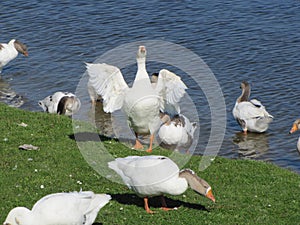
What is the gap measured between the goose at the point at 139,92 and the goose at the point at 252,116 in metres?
4.01

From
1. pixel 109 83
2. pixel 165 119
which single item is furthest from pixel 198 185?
pixel 165 119

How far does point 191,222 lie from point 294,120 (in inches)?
361

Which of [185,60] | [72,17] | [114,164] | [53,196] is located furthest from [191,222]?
[72,17]

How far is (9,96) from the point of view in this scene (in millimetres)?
20469

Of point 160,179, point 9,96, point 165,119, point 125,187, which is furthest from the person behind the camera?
point 9,96

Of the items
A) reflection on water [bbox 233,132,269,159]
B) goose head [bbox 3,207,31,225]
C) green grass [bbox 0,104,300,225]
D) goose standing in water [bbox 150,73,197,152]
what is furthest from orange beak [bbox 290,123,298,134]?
goose head [bbox 3,207,31,225]

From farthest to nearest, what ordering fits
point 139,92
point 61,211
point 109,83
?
point 109,83, point 139,92, point 61,211

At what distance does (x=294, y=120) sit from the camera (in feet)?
58.9

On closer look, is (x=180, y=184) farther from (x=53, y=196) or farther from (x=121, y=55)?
(x=121, y=55)

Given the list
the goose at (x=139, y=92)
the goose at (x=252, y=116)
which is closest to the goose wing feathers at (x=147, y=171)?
the goose at (x=139, y=92)

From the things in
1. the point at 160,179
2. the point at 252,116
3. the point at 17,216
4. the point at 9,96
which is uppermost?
the point at 17,216

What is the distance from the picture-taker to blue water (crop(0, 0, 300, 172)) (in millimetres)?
18250

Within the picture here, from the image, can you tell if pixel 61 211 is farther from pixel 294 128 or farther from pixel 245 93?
pixel 245 93

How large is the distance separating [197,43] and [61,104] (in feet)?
23.3
